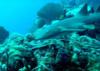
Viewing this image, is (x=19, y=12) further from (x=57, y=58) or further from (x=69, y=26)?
(x=57, y=58)

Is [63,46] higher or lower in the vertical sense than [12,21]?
lower

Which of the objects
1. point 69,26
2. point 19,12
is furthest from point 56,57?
point 19,12

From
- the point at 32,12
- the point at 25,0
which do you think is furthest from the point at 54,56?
the point at 25,0

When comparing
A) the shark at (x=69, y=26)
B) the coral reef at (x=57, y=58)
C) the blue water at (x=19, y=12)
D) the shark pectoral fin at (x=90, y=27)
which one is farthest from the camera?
the blue water at (x=19, y=12)

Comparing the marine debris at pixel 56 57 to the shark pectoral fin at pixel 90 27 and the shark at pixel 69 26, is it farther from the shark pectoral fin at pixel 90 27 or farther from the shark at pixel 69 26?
the shark pectoral fin at pixel 90 27

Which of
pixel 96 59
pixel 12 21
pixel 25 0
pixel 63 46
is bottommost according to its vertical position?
pixel 96 59

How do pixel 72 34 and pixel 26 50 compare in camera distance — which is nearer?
pixel 26 50

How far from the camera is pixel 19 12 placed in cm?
6731

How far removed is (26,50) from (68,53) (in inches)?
30.9

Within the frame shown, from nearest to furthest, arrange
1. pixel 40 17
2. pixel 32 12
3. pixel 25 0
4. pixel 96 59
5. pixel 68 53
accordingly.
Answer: pixel 68 53 < pixel 96 59 < pixel 40 17 < pixel 32 12 < pixel 25 0

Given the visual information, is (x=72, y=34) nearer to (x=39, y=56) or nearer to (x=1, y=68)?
(x=39, y=56)

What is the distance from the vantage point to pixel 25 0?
2512 inches

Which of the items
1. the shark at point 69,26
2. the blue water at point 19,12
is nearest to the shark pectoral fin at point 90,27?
the shark at point 69,26

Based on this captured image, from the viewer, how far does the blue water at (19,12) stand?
5276cm
